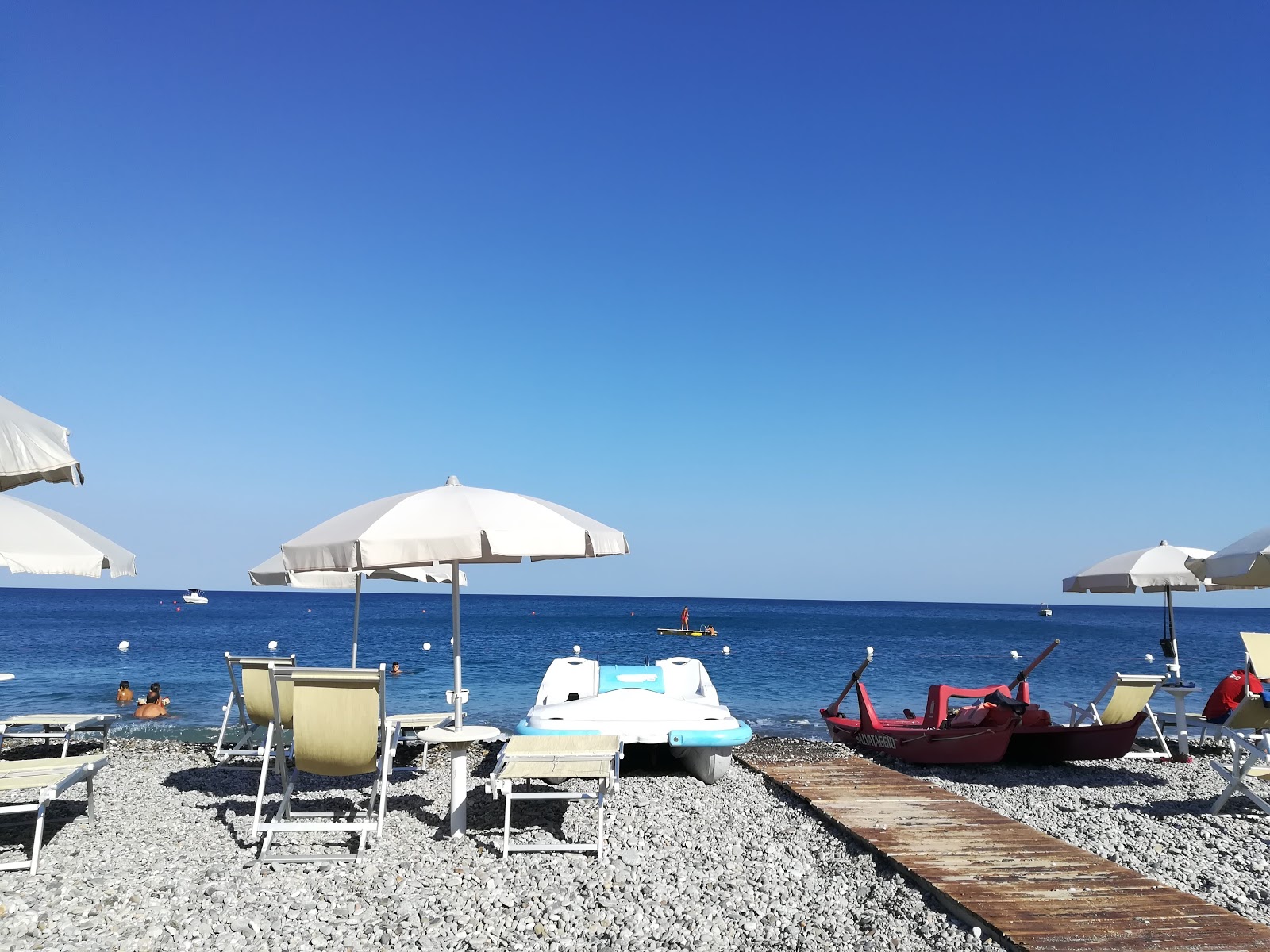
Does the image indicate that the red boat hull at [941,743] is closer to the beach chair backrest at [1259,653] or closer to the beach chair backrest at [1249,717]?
the beach chair backrest at [1249,717]

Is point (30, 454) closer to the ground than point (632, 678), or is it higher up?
higher up

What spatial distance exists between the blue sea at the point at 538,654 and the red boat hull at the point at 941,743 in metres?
5.90

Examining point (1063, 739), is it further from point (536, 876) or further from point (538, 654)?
point (538, 654)

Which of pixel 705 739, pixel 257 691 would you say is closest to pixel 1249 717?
pixel 705 739

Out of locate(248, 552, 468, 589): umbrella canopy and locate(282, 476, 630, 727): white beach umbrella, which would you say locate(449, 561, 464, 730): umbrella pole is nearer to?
locate(282, 476, 630, 727): white beach umbrella

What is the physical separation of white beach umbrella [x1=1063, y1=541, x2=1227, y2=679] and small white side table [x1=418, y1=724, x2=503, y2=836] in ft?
27.9

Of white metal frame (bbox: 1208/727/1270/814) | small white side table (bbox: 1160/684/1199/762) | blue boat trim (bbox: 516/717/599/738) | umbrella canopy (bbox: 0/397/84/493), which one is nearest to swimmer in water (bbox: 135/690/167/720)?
blue boat trim (bbox: 516/717/599/738)

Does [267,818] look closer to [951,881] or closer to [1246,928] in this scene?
[951,881]

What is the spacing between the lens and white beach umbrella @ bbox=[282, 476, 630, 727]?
4926mm

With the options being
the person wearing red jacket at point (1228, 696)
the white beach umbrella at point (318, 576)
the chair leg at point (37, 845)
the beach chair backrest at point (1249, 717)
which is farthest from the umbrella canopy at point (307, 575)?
the person wearing red jacket at point (1228, 696)

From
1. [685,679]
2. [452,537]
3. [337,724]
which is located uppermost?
[452,537]

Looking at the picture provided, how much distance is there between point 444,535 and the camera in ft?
16.5

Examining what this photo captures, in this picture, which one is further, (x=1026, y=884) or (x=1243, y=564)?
(x=1243, y=564)

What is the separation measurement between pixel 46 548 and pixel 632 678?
5.26 meters
